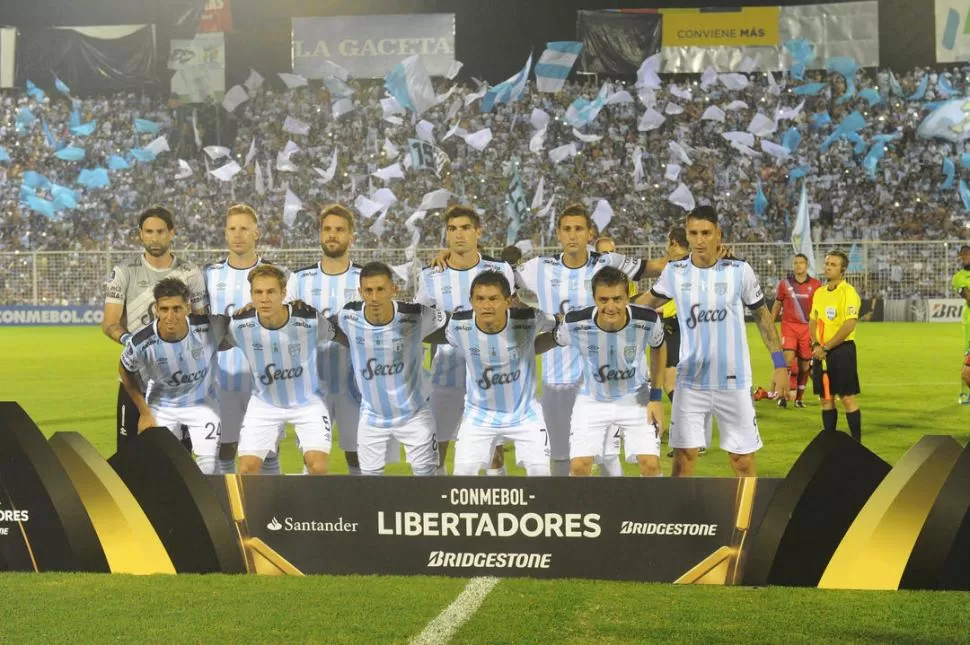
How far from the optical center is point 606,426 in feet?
21.9

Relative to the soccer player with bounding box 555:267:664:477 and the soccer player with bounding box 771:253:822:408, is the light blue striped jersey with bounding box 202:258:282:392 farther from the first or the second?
the soccer player with bounding box 771:253:822:408

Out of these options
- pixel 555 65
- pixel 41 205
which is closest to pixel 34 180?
pixel 41 205

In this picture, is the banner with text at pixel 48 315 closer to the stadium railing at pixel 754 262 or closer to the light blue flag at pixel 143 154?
the stadium railing at pixel 754 262

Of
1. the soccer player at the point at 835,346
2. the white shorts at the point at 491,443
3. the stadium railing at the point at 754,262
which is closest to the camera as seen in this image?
the white shorts at the point at 491,443

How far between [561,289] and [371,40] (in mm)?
26288

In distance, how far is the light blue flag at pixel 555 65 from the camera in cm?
2964

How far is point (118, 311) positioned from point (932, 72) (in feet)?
90.5

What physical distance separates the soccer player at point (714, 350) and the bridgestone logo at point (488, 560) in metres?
1.78

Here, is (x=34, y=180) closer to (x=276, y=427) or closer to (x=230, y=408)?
(x=230, y=408)

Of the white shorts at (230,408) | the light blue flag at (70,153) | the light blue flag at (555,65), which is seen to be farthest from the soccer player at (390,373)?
the light blue flag at (70,153)

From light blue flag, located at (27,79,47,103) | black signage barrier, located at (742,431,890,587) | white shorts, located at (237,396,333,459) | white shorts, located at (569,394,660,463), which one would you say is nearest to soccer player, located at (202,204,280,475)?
white shorts, located at (237,396,333,459)

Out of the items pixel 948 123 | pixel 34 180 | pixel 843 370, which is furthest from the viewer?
pixel 34 180

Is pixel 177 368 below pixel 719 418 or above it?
above

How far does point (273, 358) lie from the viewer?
6.86 metres
